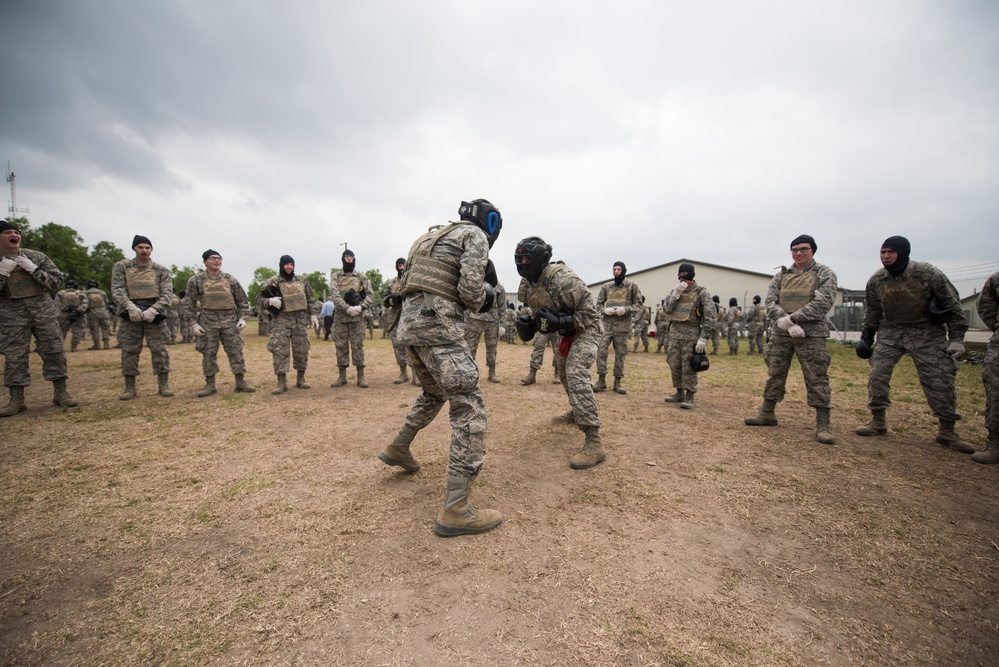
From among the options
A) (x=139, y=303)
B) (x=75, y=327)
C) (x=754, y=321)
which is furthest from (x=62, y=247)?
(x=754, y=321)

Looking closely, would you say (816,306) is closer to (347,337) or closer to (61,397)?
(347,337)

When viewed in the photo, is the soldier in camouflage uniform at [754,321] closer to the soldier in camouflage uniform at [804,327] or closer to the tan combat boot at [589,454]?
the soldier in camouflage uniform at [804,327]

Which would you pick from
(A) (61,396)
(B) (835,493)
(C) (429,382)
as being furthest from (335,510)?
(A) (61,396)

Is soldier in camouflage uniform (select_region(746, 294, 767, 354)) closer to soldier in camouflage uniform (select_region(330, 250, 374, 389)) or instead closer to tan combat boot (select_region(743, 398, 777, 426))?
tan combat boot (select_region(743, 398, 777, 426))

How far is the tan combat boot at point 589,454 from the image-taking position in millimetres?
4043

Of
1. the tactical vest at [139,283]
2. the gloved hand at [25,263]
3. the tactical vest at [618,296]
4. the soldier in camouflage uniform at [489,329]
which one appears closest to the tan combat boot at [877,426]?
the tactical vest at [618,296]

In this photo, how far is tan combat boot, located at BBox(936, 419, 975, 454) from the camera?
456 centimetres

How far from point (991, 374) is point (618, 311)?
186 inches

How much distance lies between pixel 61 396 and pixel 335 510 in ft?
20.5

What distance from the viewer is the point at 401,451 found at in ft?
12.1

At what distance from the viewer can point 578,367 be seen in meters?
4.30

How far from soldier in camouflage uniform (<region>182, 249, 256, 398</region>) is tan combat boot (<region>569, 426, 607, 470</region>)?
6.36 metres

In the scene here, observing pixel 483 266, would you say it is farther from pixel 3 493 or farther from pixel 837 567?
pixel 3 493

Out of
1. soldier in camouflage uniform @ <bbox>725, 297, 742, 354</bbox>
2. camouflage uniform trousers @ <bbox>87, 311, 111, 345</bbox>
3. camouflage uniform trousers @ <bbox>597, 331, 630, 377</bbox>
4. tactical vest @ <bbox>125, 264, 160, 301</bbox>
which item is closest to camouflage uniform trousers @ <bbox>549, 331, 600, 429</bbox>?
camouflage uniform trousers @ <bbox>597, 331, 630, 377</bbox>
